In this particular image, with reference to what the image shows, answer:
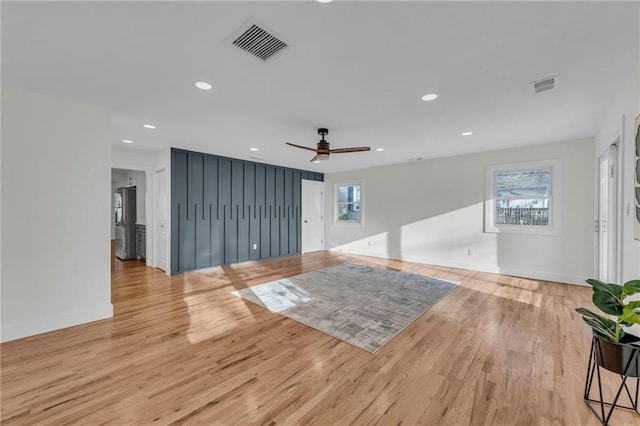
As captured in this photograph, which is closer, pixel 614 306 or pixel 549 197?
pixel 614 306

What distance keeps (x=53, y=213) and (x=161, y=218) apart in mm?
2756

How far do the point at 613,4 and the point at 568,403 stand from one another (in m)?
2.45

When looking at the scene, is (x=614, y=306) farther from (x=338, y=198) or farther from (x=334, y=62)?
(x=338, y=198)

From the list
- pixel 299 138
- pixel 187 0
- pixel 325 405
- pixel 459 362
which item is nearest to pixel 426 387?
pixel 459 362

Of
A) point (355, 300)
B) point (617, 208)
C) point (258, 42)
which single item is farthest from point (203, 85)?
point (617, 208)

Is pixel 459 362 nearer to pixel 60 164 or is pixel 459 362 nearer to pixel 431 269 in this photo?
pixel 431 269

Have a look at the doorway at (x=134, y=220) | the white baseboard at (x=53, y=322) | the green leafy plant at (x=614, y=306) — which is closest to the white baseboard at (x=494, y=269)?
the green leafy plant at (x=614, y=306)

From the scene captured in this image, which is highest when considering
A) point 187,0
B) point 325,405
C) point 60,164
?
point 187,0

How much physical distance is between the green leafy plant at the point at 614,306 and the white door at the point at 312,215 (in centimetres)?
659

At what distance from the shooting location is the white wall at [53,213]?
2578 millimetres

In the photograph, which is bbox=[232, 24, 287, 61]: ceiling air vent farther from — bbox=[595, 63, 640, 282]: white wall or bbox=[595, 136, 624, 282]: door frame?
bbox=[595, 136, 624, 282]: door frame

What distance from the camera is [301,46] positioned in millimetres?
1899

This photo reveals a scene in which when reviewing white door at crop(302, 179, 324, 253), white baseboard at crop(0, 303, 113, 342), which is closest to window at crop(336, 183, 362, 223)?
white door at crop(302, 179, 324, 253)

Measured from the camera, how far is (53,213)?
2789 mm
